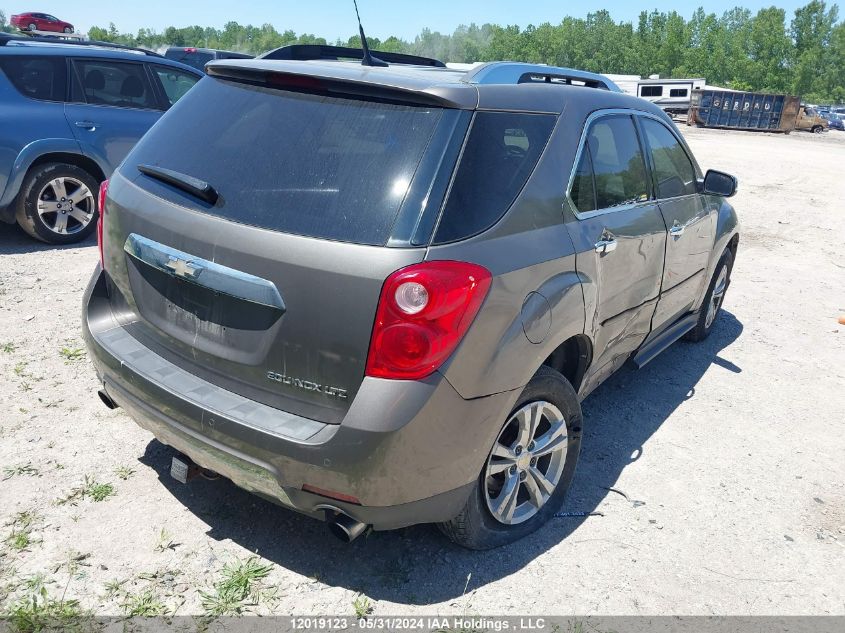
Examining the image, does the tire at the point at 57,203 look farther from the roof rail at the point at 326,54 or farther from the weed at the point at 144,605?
the weed at the point at 144,605

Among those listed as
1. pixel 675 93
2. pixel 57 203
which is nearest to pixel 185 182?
pixel 57 203

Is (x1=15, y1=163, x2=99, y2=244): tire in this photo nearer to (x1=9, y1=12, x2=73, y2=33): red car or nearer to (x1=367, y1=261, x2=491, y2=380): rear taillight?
(x1=367, y1=261, x2=491, y2=380): rear taillight

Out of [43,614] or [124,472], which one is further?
[124,472]

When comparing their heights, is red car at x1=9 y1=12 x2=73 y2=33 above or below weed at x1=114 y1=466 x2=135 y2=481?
above

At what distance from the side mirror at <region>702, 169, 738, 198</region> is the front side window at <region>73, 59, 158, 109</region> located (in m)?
5.68

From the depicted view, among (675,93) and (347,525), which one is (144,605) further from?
(675,93)

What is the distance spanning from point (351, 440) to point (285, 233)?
0.73m

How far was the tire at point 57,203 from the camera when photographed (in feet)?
21.9

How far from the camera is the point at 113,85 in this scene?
290 inches

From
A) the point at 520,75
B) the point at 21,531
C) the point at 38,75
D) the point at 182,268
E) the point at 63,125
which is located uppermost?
the point at 520,75

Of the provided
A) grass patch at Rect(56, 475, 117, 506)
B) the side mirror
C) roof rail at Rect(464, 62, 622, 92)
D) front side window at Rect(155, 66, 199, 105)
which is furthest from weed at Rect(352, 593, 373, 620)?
front side window at Rect(155, 66, 199, 105)

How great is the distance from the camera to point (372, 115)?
2.55 m

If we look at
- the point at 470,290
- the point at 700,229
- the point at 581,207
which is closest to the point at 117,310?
the point at 470,290

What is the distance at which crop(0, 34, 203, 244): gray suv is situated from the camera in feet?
21.5
